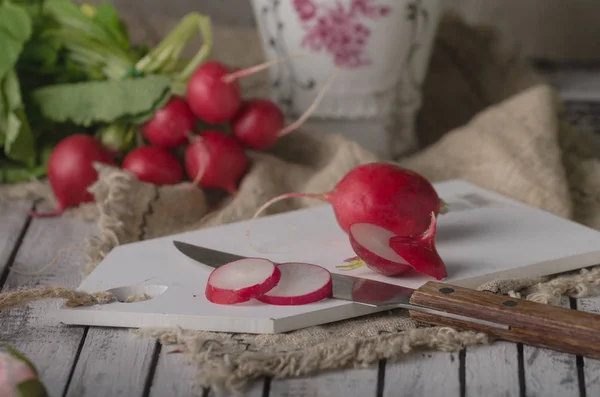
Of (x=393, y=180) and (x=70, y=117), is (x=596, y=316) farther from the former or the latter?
(x=70, y=117)

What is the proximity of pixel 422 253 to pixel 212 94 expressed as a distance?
21.0 inches

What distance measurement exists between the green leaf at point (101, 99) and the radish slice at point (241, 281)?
0.52 m

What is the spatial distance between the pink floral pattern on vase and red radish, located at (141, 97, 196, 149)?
25 centimetres

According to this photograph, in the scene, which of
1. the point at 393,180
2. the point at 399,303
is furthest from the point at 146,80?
the point at 399,303

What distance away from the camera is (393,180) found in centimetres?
110

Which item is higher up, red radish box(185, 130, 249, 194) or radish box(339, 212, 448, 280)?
red radish box(185, 130, 249, 194)

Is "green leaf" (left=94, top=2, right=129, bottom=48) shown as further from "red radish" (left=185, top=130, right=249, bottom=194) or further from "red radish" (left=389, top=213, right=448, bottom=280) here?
"red radish" (left=389, top=213, right=448, bottom=280)

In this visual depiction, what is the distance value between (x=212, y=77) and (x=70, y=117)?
24cm

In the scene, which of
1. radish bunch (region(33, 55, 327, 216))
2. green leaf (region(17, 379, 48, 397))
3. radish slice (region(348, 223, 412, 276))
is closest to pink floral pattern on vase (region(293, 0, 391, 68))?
radish bunch (region(33, 55, 327, 216))

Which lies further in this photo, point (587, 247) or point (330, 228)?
point (330, 228)

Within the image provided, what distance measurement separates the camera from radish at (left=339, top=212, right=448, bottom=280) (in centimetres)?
99

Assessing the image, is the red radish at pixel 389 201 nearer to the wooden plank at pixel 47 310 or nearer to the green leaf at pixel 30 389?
the wooden plank at pixel 47 310

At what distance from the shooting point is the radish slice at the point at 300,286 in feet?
3.12

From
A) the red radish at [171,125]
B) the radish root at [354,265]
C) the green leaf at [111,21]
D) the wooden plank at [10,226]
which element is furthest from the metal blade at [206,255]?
the green leaf at [111,21]
